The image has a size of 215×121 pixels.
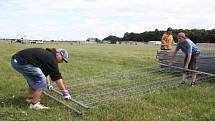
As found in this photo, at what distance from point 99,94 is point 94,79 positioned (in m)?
3.60

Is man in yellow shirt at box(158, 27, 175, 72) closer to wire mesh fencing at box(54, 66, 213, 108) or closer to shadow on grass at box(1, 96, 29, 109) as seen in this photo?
wire mesh fencing at box(54, 66, 213, 108)

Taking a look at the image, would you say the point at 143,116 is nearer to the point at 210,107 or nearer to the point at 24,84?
the point at 210,107

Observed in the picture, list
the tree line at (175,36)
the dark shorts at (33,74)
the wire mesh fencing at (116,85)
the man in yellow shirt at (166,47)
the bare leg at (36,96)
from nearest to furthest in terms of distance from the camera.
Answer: the dark shorts at (33,74), the bare leg at (36,96), the wire mesh fencing at (116,85), the man in yellow shirt at (166,47), the tree line at (175,36)

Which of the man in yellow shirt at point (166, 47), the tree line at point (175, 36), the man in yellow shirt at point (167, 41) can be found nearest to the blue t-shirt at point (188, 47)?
the man in yellow shirt at point (166, 47)

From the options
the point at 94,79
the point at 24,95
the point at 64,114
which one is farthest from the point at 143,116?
the point at 94,79

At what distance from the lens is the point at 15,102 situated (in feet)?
33.3

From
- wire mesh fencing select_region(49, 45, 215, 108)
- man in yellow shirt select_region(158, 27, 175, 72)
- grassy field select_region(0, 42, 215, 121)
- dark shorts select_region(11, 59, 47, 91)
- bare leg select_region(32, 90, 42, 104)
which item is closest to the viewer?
grassy field select_region(0, 42, 215, 121)

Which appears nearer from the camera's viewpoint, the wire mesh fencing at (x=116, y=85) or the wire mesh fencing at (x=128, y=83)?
the wire mesh fencing at (x=116, y=85)

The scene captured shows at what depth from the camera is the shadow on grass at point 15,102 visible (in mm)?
9695

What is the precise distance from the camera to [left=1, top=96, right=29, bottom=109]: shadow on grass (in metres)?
9.70

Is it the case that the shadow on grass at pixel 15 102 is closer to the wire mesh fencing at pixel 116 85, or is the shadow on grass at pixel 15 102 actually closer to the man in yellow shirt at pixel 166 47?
the wire mesh fencing at pixel 116 85

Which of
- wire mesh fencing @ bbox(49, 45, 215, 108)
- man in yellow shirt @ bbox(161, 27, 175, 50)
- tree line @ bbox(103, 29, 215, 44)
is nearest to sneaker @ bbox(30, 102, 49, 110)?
wire mesh fencing @ bbox(49, 45, 215, 108)

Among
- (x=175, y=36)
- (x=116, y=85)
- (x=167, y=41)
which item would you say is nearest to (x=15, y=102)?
(x=116, y=85)

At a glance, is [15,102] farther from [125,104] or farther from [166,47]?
[166,47]
